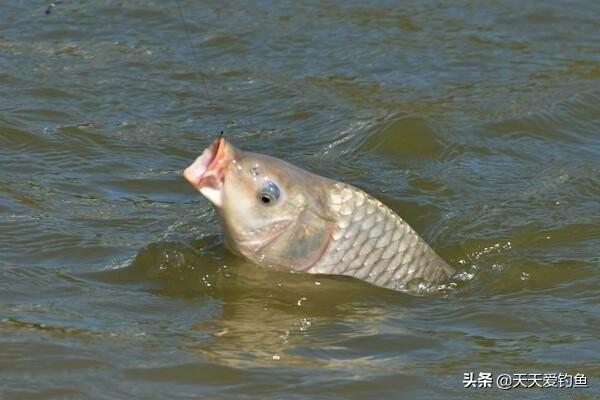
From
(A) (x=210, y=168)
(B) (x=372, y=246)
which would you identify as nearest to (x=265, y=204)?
(A) (x=210, y=168)

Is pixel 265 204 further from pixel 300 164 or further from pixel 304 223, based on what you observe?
pixel 300 164

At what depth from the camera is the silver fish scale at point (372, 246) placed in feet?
20.6

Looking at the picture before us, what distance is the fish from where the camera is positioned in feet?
20.0

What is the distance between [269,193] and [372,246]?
19.1 inches

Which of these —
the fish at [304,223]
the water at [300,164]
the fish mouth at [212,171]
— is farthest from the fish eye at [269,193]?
the water at [300,164]

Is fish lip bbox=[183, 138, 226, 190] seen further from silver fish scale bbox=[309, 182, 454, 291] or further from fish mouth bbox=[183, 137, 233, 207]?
silver fish scale bbox=[309, 182, 454, 291]

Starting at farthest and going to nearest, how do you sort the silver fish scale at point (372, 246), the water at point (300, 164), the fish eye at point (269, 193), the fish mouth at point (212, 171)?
the silver fish scale at point (372, 246) < the fish eye at point (269, 193) < the fish mouth at point (212, 171) < the water at point (300, 164)

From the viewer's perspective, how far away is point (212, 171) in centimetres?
605

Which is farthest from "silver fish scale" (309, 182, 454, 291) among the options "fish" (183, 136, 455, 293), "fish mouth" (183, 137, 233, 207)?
"fish mouth" (183, 137, 233, 207)

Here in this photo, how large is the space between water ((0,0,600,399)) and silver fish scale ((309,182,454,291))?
0.26ft

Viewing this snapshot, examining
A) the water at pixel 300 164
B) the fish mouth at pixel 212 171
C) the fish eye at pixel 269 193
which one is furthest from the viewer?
the fish eye at pixel 269 193

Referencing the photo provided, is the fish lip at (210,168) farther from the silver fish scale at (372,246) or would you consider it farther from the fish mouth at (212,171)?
A: the silver fish scale at (372,246)

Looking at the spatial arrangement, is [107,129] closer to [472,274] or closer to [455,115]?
[455,115]

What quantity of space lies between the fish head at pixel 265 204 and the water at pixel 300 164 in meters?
0.15
